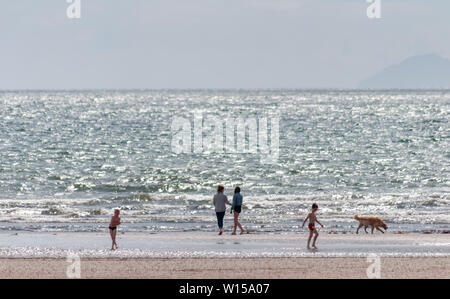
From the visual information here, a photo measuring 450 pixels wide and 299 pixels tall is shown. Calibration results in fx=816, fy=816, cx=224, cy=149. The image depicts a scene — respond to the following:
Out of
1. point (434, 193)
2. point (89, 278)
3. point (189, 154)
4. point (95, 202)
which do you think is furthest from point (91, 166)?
point (89, 278)

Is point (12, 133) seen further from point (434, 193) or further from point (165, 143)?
point (434, 193)

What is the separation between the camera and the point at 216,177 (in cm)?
4444

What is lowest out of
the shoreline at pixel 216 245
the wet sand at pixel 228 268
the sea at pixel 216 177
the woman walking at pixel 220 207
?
the sea at pixel 216 177

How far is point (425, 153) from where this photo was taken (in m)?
60.6

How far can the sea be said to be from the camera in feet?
93.4

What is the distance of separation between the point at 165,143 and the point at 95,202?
115 feet

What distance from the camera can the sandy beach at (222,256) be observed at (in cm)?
1772

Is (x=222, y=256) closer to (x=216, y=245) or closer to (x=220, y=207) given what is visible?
(x=216, y=245)

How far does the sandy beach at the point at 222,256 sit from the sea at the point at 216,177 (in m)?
2.31

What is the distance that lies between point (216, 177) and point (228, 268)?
26.2 meters

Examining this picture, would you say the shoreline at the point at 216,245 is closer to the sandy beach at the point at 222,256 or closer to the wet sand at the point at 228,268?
the sandy beach at the point at 222,256

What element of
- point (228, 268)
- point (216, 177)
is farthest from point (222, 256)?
point (216, 177)

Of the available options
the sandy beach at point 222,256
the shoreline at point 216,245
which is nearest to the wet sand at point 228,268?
the sandy beach at point 222,256

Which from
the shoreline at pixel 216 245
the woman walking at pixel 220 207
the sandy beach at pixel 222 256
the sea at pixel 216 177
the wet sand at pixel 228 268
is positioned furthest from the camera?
the sea at pixel 216 177
